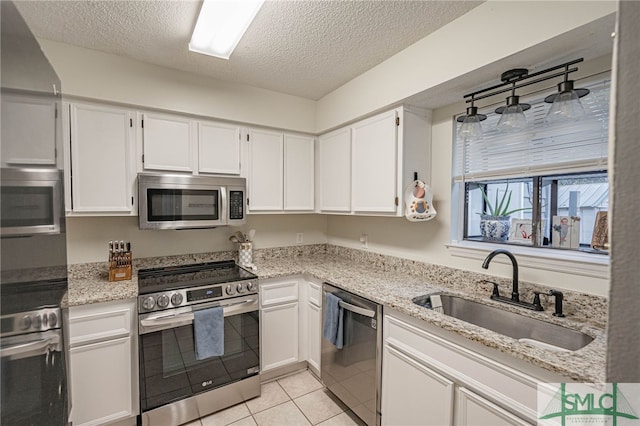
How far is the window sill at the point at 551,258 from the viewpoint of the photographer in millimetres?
1472

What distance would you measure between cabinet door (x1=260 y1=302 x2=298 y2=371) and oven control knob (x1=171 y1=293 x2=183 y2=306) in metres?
0.66

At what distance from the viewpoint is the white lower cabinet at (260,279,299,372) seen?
2.43m

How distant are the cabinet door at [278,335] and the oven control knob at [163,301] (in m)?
0.73

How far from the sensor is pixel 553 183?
68.4 inches

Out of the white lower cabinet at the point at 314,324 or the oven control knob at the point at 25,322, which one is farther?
the white lower cabinet at the point at 314,324

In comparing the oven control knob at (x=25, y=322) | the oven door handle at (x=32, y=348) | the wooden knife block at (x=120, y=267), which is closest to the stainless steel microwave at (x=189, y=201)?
the wooden knife block at (x=120, y=267)

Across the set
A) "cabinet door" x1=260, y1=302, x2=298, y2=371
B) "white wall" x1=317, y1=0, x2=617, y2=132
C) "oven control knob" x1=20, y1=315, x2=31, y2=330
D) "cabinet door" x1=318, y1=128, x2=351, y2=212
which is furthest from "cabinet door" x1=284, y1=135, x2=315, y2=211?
"oven control knob" x1=20, y1=315, x2=31, y2=330

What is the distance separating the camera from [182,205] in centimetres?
231

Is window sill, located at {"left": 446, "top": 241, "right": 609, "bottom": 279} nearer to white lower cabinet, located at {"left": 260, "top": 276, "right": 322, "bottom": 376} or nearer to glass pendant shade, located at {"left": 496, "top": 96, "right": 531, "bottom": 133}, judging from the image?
glass pendant shade, located at {"left": 496, "top": 96, "right": 531, "bottom": 133}

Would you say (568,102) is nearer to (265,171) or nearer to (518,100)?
(518,100)

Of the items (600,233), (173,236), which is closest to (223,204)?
(173,236)

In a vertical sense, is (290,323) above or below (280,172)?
below

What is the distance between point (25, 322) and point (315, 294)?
1.93 metres

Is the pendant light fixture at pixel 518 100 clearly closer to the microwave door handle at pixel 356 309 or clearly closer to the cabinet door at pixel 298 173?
the microwave door handle at pixel 356 309
